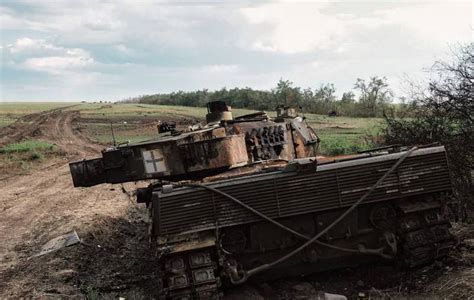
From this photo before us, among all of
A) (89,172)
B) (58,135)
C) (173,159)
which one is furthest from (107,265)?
(58,135)

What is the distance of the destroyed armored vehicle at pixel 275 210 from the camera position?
21.9 ft

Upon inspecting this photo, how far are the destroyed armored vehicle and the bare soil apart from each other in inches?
9.8

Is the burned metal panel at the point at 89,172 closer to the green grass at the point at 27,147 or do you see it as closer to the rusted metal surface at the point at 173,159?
the rusted metal surface at the point at 173,159

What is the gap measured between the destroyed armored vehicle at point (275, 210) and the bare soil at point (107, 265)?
250 millimetres

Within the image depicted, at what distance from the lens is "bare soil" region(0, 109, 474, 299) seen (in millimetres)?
7223

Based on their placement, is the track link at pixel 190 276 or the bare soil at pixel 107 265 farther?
the bare soil at pixel 107 265

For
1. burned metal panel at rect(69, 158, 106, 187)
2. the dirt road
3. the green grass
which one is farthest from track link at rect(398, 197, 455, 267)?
the green grass

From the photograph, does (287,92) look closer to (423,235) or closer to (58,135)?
(58,135)

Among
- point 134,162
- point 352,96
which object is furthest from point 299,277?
point 352,96

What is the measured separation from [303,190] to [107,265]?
412 centimetres

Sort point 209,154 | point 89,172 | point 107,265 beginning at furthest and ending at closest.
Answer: point 107,265
point 89,172
point 209,154

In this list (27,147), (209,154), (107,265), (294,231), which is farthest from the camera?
(27,147)

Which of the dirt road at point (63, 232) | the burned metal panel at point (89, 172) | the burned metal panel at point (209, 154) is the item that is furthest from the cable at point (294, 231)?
the dirt road at point (63, 232)

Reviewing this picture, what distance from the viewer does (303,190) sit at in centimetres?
691
